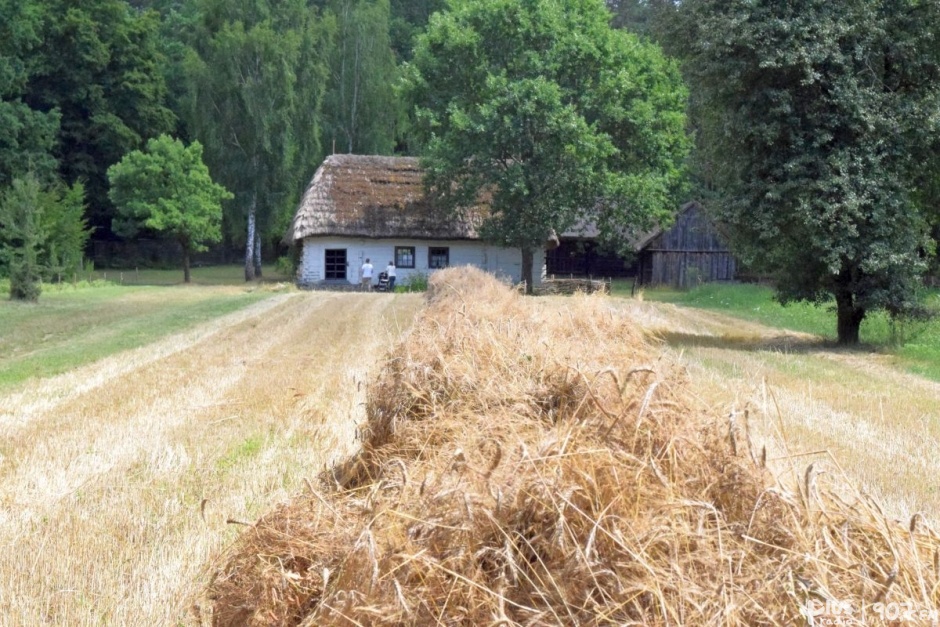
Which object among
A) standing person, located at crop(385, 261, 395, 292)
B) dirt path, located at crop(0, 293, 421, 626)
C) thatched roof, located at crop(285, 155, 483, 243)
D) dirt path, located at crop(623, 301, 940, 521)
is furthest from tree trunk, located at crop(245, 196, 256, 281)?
dirt path, located at crop(0, 293, 421, 626)

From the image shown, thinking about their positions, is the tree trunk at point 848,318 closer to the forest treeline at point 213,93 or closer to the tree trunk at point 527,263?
the tree trunk at point 527,263

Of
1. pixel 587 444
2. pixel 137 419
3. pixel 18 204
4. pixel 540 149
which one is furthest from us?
pixel 540 149

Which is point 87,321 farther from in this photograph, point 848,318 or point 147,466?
point 848,318

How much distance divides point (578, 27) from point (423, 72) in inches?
263

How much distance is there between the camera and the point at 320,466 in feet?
25.2

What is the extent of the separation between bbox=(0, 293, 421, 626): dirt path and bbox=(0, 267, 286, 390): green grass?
1.19m

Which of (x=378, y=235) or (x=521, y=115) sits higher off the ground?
(x=521, y=115)

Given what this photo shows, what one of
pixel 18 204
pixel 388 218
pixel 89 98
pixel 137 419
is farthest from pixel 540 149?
pixel 89 98

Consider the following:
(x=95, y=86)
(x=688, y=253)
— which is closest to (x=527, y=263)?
(x=688, y=253)

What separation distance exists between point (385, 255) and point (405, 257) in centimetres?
99

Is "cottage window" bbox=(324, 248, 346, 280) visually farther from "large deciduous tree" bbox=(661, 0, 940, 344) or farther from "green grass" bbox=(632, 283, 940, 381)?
"large deciduous tree" bbox=(661, 0, 940, 344)

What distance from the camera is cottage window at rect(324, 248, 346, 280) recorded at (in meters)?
43.2

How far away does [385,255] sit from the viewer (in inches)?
Result: 1709

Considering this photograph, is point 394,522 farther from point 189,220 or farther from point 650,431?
point 189,220
